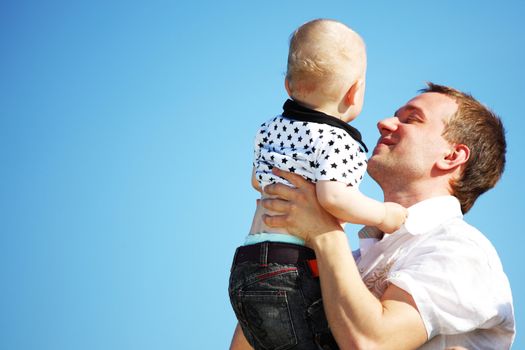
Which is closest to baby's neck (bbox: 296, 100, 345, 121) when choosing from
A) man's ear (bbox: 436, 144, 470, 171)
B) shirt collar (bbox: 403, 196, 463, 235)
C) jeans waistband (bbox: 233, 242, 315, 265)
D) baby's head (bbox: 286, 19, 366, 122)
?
baby's head (bbox: 286, 19, 366, 122)

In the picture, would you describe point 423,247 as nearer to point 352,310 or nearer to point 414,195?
point 352,310

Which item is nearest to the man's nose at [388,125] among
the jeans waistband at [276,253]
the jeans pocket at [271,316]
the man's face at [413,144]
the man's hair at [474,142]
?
the man's face at [413,144]

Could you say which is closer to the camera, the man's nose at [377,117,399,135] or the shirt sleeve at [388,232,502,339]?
the shirt sleeve at [388,232,502,339]

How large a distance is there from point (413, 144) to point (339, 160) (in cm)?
151

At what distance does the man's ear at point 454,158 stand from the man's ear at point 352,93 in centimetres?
135

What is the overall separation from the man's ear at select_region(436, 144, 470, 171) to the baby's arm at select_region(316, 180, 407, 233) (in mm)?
1332

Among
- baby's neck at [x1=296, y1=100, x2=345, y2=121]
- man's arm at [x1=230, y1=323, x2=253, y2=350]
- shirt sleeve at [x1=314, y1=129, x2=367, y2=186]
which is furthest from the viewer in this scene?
man's arm at [x1=230, y1=323, x2=253, y2=350]

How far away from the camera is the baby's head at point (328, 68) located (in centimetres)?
307

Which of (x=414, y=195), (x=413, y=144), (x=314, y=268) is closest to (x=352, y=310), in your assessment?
(x=314, y=268)

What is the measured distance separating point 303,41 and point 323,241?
3.30 ft

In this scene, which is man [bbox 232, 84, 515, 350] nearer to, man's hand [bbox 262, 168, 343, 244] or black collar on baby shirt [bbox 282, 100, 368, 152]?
man's hand [bbox 262, 168, 343, 244]

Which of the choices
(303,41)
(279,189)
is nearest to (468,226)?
(279,189)

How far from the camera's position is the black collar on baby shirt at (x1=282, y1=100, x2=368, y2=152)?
3.09 meters

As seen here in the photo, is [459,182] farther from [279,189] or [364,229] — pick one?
[279,189]
